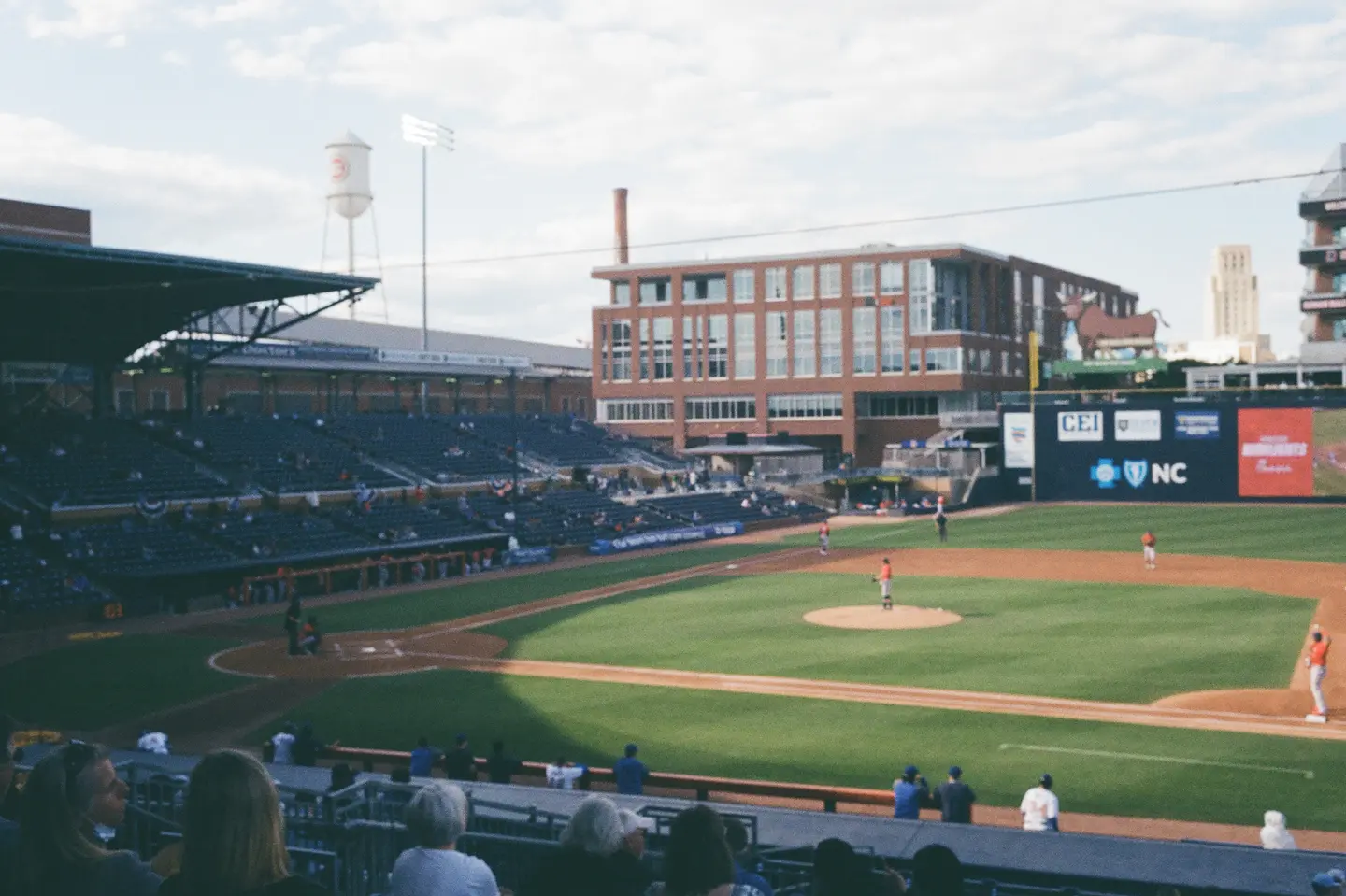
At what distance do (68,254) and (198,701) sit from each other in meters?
18.1

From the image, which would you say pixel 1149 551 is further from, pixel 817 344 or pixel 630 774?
pixel 817 344

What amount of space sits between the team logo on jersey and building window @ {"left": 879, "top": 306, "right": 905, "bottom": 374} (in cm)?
1933

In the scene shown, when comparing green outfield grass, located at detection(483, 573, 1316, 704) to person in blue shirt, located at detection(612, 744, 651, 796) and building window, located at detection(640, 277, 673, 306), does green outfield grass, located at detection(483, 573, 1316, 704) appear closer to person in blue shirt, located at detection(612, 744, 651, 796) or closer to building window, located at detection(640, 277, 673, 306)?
person in blue shirt, located at detection(612, 744, 651, 796)

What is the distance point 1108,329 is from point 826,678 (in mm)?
79024

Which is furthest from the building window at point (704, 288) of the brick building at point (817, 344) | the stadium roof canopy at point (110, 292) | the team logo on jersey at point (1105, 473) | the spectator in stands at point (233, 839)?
the spectator in stands at point (233, 839)

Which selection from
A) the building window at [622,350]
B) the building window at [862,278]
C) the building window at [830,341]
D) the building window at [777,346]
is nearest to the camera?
the building window at [862,278]

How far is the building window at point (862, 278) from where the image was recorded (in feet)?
305

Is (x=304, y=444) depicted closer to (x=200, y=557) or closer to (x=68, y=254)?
(x=200, y=557)

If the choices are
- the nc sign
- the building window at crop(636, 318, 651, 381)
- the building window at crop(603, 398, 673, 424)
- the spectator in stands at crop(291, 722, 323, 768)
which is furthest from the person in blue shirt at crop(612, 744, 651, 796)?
the building window at crop(636, 318, 651, 381)

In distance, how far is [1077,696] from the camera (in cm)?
2425

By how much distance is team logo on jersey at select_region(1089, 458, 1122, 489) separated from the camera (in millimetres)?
76312

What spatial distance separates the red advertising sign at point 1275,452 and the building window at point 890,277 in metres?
28.1

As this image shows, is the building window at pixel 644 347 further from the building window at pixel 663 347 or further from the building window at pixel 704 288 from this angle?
the building window at pixel 704 288

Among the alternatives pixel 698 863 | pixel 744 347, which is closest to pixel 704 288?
pixel 744 347
